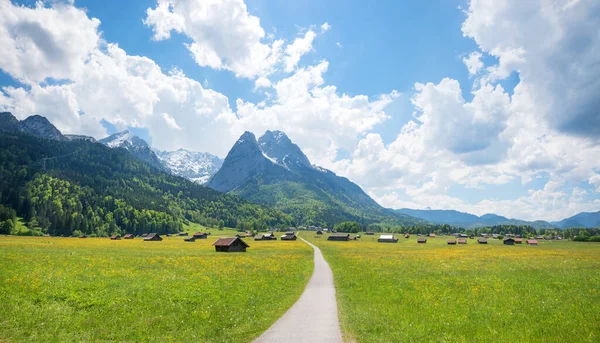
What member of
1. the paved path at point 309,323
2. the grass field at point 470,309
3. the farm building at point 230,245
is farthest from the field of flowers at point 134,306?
the farm building at point 230,245

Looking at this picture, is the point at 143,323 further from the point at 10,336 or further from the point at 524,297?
the point at 524,297

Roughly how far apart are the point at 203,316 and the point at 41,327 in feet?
25.6

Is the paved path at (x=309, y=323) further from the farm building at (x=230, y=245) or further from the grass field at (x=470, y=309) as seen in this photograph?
the farm building at (x=230, y=245)

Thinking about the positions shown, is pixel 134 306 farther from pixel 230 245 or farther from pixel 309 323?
pixel 230 245

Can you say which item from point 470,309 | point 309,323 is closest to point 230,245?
point 309,323

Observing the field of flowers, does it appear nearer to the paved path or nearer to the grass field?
the paved path

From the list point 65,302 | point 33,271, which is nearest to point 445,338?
point 65,302

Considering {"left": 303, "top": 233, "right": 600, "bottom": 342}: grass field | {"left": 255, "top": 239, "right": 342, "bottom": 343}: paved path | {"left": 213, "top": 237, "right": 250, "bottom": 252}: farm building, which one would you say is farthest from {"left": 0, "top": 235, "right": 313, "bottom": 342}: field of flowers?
{"left": 213, "top": 237, "right": 250, "bottom": 252}: farm building

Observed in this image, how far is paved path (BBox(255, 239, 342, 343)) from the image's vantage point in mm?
14516

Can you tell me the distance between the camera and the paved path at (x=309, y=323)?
1452 cm

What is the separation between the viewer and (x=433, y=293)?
82.2ft

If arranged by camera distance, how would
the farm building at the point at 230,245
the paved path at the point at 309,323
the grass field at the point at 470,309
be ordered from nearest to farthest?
1. the paved path at the point at 309,323
2. the grass field at the point at 470,309
3. the farm building at the point at 230,245

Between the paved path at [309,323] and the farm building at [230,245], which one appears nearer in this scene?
the paved path at [309,323]

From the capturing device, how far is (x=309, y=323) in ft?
55.9
